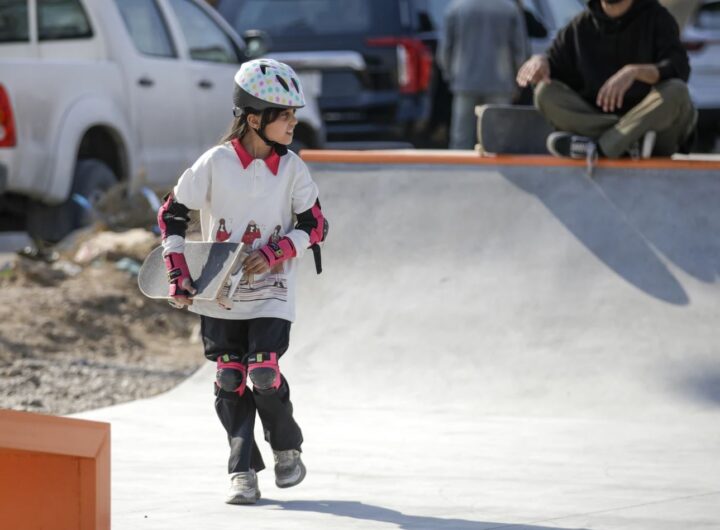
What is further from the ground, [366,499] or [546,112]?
[546,112]

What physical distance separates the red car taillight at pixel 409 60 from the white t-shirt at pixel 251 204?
28.7ft

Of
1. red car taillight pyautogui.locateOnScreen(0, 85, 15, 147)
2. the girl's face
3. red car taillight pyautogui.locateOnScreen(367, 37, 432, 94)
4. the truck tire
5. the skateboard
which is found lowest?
the truck tire

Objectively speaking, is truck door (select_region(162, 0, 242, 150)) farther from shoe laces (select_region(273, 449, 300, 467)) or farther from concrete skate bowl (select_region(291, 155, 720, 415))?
shoe laces (select_region(273, 449, 300, 467))

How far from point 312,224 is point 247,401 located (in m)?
0.68

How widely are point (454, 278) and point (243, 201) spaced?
8.95 ft

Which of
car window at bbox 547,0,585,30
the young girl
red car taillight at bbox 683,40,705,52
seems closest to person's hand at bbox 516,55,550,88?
the young girl

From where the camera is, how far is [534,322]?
719 centimetres

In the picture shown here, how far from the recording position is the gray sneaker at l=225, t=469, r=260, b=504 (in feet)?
16.3

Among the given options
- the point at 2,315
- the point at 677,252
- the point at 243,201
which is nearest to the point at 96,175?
the point at 2,315

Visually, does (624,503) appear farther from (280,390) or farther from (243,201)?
(243,201)

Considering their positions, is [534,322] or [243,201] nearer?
[243,201]

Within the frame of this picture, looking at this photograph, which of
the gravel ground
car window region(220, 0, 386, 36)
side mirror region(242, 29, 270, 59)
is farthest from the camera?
car window region(220, 0, 386, 36)

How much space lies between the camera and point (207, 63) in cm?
1192

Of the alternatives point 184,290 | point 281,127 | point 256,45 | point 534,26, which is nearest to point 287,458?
point 184,290
